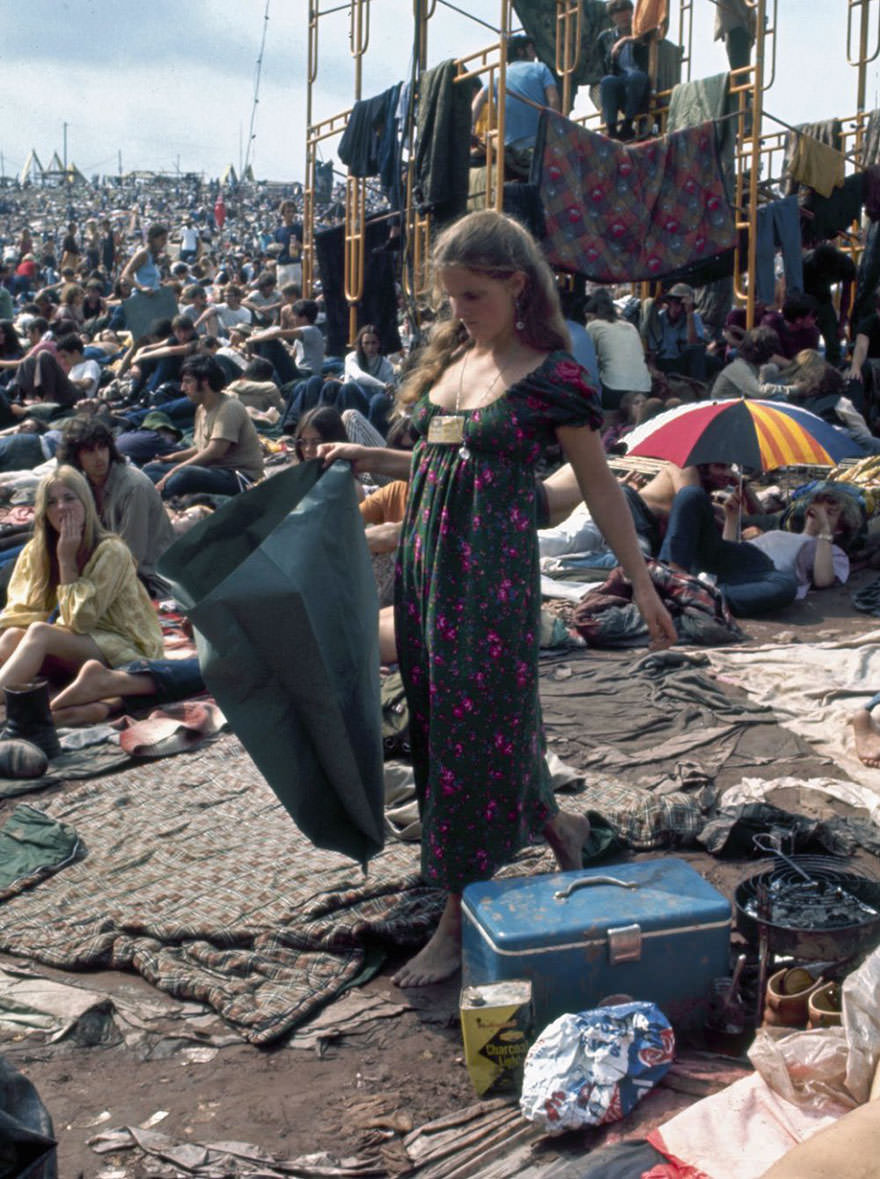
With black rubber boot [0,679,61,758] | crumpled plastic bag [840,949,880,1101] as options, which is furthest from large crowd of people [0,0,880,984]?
crumpled plastic bag [840,949,880,1101]

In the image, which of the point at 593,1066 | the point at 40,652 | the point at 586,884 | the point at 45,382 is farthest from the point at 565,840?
the point at 45,382

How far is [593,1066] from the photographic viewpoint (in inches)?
99.5

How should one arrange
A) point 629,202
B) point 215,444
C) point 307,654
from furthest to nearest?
1. point 629,202
2. point 215,444
3. point 307,654

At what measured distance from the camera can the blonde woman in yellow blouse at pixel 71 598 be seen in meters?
5.55

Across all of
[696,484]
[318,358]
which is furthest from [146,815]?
[318,358]

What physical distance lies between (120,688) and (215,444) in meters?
3.41

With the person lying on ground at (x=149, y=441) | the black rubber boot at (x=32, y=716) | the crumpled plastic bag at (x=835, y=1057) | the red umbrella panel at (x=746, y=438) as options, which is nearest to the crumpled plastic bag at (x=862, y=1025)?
the crumpled plastic bag at (x=835, y=1057)

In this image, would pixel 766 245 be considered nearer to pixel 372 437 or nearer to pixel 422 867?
pixel 372 437

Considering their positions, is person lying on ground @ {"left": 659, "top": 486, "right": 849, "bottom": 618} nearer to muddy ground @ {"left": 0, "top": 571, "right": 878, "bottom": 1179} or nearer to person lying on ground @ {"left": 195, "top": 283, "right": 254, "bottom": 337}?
muddy ground @ {"left": 0, "top": 571, "right": 878, "bottom": 1179}

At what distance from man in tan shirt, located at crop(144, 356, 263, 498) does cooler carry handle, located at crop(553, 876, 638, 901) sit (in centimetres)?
600

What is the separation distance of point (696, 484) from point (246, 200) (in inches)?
1864

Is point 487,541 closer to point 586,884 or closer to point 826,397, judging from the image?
point 586,884

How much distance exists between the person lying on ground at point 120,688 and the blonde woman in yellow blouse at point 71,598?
12cm

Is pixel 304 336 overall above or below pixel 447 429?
above
